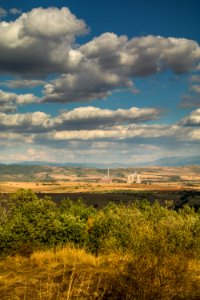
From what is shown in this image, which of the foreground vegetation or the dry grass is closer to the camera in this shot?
the dry grass

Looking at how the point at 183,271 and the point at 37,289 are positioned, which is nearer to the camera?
the point at 183,271

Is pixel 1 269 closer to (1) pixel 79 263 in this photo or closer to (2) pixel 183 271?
(1) pixel 79 263

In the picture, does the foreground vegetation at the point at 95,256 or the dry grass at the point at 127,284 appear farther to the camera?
the foreground vegetation at the point at 95,256

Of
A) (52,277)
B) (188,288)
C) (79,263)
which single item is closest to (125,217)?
(79,263)

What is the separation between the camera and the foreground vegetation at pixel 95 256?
12.8m

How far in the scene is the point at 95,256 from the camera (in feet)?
90.8

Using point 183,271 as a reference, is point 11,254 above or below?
below

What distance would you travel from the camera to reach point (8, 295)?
47.6 feet

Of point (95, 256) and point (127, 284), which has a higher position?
point (127, 284)

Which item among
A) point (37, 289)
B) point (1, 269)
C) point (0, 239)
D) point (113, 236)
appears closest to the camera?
point (37, 289)

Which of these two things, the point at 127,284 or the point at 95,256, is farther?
the point at 95,256

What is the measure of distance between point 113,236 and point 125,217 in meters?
3.55

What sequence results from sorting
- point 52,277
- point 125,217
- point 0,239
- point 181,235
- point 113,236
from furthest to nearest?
point 125,217, point 113,236, point 0,239, point 181,235, point 52,277

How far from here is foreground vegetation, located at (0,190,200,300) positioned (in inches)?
502
